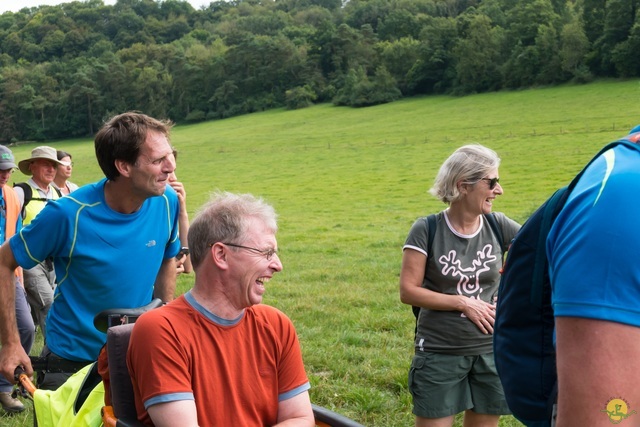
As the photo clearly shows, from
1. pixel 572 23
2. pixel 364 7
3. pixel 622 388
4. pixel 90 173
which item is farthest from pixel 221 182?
pixel 364 7

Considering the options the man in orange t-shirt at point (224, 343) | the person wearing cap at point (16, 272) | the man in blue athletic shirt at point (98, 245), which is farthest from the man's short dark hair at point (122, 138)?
the person wearing cap at point (16, 272)

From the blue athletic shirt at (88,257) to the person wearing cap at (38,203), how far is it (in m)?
3.81

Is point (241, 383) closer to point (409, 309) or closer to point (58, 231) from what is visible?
point (58, 231)

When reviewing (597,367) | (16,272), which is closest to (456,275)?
(597,367)

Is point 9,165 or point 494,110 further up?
point 9,165

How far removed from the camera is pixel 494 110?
63.2 meters

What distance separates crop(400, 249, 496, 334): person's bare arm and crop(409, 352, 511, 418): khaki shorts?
24 centimetres

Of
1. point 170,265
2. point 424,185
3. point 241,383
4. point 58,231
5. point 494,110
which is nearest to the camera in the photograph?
point 241,383

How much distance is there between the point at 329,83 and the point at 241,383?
338 feet

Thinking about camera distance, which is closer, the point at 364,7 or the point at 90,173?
the point at 90,173

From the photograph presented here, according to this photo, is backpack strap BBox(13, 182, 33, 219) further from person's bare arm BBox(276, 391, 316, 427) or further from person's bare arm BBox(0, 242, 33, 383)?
person's bare arm BBox(276, 391, 316, 427)

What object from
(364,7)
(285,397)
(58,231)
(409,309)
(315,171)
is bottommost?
(315,171)

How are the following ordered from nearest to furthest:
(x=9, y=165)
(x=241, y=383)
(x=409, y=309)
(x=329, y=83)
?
(x=241, y=383) → (x=9, y=165) → (x=409, y=309) → (x=329, y=83)

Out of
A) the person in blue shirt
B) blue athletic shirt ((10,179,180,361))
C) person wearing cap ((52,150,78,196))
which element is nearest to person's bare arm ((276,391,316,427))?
blue athletic shirt ((10,179,180,361))
